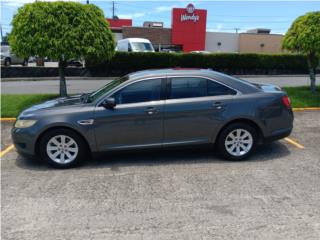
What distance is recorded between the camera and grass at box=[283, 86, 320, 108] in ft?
33.9

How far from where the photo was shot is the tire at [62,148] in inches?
223

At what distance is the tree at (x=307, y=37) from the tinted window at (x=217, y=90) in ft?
20.0

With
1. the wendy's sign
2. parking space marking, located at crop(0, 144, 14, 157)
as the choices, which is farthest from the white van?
parking space marking, located at crop(0, 144, 14, 157)

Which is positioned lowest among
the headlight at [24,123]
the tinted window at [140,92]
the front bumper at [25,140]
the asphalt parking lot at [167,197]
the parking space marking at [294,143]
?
the asphalt parking lot at [167,197]

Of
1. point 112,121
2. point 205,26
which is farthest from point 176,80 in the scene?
point 205,26

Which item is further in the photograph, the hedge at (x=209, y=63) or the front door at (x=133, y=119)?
the hedge at (x=209, y=63)

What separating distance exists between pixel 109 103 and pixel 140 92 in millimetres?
541

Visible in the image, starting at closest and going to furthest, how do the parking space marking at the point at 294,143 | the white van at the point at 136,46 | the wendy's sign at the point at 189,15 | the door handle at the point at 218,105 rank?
the door handle at the point at 218,105 < the parking space marking at the point at 294,143 < the white van at the point at 136,46 < the wendy's sign at the point at 189,15

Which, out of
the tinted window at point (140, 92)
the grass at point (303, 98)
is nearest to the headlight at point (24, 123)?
the tinted window at point (140, 92)

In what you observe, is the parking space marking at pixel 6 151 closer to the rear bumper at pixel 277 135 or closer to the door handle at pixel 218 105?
the door handle at pixel 218 105

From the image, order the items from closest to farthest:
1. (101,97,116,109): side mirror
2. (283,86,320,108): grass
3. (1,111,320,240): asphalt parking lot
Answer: (1,111,320,240): asphalt parking lot, (101,97,116,109): side mirror, (283,86,320,108): grass

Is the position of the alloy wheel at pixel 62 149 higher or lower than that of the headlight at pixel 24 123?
lower

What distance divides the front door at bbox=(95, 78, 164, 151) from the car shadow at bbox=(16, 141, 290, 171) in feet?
0.63

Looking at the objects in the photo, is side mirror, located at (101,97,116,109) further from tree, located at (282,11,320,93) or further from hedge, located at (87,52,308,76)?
hedge, located at (87,52,308,76)
